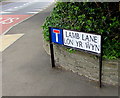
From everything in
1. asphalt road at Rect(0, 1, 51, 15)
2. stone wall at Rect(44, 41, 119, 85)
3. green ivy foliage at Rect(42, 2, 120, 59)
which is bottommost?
stone wall at Rect(44, 41, 119, 85)

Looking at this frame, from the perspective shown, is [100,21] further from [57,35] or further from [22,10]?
[22,10]

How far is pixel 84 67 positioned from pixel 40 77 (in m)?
1.21

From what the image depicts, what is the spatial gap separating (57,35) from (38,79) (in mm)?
1269

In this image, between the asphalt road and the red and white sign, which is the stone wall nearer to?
the red and white sign

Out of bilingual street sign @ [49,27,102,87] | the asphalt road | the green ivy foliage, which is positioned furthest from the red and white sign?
bilingual street sign @ [49,27,102,87]

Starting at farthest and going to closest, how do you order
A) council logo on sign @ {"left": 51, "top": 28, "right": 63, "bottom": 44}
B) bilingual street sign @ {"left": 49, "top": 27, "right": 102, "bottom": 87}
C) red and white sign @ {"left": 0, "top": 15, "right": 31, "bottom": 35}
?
red and white sign @ {"left": 0, "top": 15, "right": 31, "bottom": 35}
council logo on sign @ {"left": 51, "top": 28, "right": 63, "bottom": 44}
bilingual street sign @ {"left": 49, "top": 27, "right": 102, "bottom": 87}

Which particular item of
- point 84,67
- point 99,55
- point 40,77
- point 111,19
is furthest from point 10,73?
point 111,19

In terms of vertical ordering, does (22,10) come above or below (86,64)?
above

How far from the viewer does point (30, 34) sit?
8250mm

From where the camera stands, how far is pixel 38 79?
408 centimetres

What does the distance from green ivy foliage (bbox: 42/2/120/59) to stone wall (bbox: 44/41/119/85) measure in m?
0.26

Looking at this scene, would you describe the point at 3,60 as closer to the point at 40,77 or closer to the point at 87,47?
the point at 40,77

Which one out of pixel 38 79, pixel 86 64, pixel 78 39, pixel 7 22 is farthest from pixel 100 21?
pixel 7 22

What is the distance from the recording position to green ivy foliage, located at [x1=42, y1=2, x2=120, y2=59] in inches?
143
